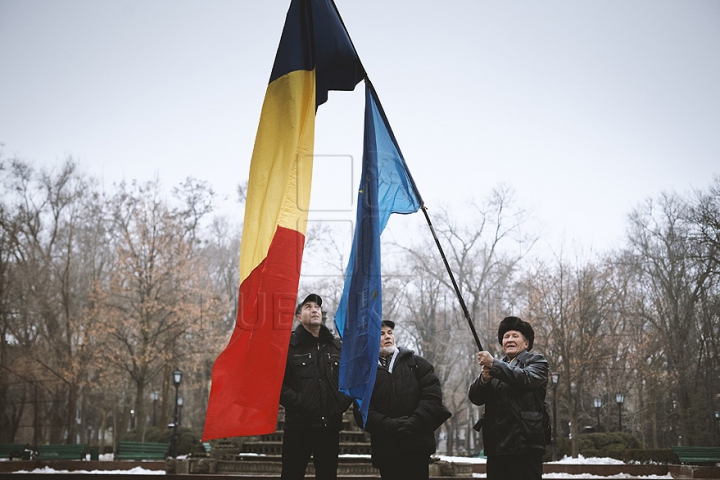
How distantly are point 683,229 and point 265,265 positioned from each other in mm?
31348

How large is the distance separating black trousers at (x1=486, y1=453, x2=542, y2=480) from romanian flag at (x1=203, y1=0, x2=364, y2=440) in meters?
1.81

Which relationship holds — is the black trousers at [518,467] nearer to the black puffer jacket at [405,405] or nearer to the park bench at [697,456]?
the black puffer jacket at [405,405]

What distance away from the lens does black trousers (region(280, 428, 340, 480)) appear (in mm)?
5824

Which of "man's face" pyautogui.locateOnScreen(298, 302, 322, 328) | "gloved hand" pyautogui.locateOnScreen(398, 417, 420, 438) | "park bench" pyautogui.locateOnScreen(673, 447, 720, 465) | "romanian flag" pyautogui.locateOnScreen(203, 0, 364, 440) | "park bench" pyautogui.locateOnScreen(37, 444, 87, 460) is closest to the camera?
"romanian flag" pyautogui.locateOnScreen(203, 0, 364, 440)

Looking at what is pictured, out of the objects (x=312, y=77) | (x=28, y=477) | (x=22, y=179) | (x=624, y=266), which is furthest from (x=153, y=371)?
(x=312, y=77)

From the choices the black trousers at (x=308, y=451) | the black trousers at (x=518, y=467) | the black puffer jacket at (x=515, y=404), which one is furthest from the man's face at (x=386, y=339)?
the black trousers at (x=518, y=467)

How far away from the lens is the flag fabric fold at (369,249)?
17.8 ft

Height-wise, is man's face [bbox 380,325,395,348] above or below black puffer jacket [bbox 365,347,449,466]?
above

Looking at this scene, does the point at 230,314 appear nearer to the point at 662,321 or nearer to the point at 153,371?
the point at 153,371

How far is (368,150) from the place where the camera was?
6.17 metres

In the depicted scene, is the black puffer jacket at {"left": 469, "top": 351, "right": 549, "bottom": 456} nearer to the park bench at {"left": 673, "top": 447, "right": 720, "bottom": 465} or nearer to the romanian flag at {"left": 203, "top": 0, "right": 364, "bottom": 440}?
the romanian flag at {"left": 203, "top": 0, "right": 364, "bottom": 440}

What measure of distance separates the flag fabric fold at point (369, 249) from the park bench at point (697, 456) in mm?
13490

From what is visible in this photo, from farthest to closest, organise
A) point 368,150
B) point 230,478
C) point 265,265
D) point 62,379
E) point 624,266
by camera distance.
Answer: point 624,266
point 62,379
point 230,478
point 368,150
point 265,265

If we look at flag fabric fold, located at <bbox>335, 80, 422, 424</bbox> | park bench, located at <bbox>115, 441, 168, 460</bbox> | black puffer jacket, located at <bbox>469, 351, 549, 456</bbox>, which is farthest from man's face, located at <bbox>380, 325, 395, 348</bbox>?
park bench, located at <bbox>115, 441, 168, 460</bbox>
